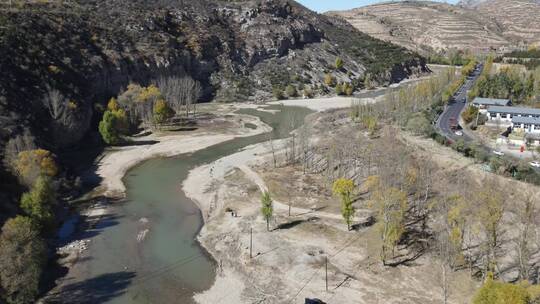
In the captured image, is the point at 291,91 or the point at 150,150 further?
the point at 291,91

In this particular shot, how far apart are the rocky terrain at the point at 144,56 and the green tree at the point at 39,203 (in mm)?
6439

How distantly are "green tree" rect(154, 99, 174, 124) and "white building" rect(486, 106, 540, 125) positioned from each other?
6561 cm

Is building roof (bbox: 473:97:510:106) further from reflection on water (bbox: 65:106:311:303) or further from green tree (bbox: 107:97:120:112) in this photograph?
green tree (bbox: 107:97:120:112)

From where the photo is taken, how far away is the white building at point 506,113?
72.7m

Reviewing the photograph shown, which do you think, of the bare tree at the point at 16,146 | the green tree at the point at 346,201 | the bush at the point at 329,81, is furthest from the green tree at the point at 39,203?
the bush at the point at 329,81

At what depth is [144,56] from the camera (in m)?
123

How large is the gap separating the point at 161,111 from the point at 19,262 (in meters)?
64.1

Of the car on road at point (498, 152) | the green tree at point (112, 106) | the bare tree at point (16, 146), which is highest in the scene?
the green tree at point (112, 106)

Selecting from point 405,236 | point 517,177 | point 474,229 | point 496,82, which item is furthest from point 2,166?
point 496,82

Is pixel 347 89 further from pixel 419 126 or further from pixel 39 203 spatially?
pixel 39 203

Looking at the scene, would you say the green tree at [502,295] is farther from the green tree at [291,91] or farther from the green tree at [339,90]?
the green tree at [339,90]

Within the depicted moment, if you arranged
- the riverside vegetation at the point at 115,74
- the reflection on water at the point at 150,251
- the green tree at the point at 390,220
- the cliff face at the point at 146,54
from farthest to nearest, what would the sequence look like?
1. the cliff face at the point at 146,54
2. the riverside vegetation at the point at 115,74
3. the green tree at the point at 390,220
4. the reflection on water at the point at 150,251

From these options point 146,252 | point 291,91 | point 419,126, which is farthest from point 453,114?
point 146,252

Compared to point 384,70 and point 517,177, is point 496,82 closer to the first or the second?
point 517,177
